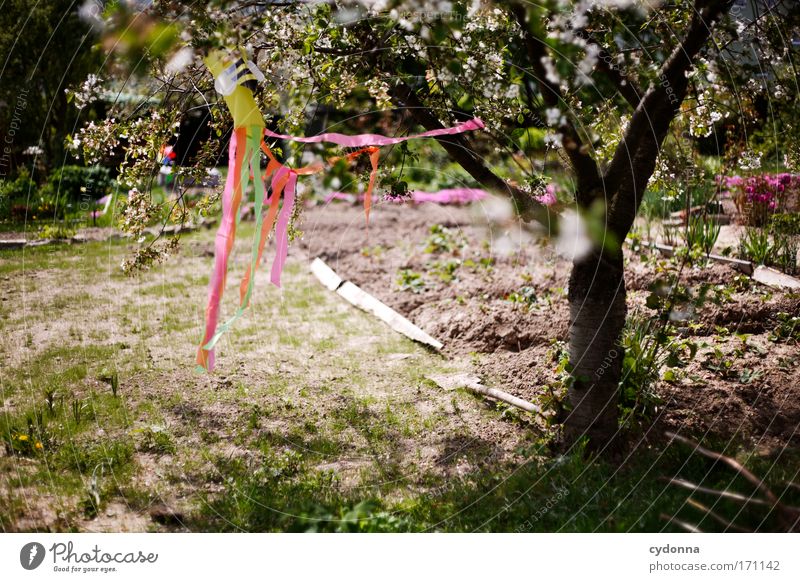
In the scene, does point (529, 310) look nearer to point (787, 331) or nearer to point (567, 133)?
point (787, 331)

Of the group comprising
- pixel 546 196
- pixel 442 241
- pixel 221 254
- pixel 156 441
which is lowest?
pixel 156 441

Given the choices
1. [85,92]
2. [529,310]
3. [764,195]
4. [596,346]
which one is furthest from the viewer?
[764,195]

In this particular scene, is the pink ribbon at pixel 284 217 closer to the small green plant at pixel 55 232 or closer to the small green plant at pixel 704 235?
the small green plant at pixel 704 235

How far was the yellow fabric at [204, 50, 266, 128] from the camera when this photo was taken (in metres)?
3.31

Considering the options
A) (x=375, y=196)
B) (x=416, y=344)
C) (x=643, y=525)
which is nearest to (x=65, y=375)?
(x=416, y=344)

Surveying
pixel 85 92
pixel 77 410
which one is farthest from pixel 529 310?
pixel 85 92

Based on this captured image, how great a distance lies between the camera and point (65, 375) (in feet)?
14.6

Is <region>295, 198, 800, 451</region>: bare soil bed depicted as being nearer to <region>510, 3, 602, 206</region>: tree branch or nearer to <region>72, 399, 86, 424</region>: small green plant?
<region>510, 3, 602, 206</region>: tree branch

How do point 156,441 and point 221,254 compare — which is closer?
point 221,254

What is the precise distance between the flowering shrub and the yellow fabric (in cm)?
326

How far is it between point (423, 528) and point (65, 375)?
2.62 metres

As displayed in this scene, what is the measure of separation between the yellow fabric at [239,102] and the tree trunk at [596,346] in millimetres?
1744

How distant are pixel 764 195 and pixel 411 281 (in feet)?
10.2

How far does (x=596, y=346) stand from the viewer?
355 centimetres
